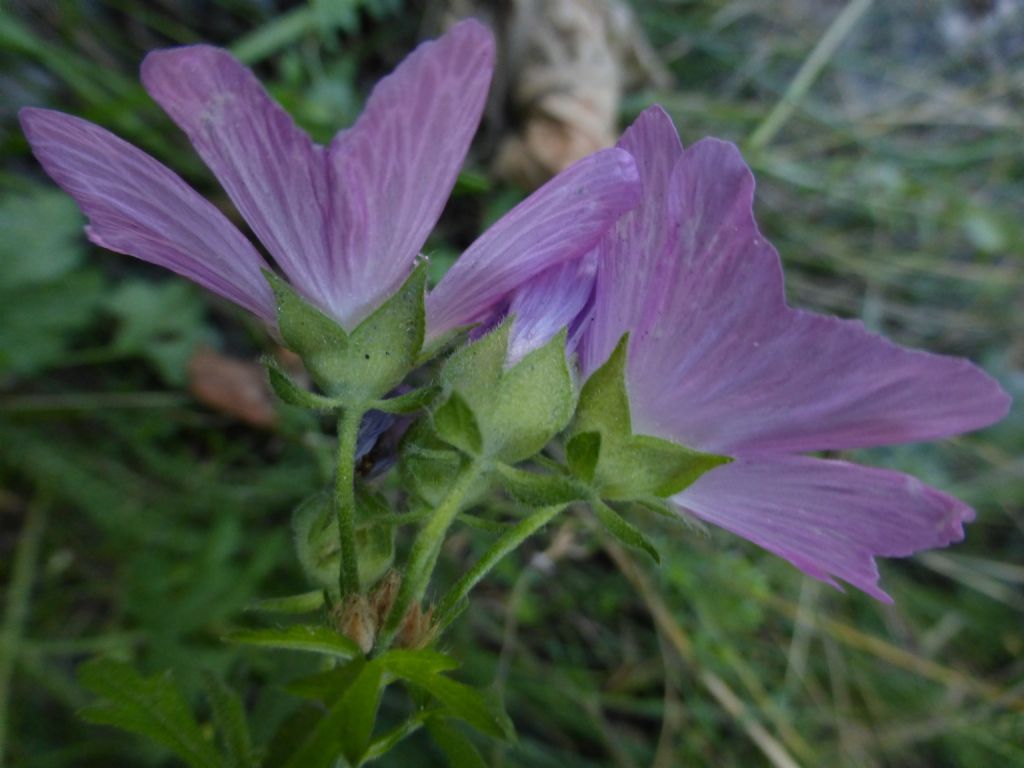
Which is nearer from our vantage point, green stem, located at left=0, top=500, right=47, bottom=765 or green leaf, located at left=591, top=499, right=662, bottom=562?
green leaf, located at left=591, top=499, right=662, bottom=562

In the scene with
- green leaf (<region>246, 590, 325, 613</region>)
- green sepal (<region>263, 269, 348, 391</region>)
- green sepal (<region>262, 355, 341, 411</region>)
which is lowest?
green leaf (<region>246, 590, 325, 613</region>)

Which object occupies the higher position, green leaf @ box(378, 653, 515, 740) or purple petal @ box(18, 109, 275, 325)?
purple petal @ box(18, 109, 275, 325)

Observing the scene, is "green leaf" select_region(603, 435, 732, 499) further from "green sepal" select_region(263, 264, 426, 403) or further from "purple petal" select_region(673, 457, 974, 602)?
"green sepal" select_region(263, 264, 426, 403)

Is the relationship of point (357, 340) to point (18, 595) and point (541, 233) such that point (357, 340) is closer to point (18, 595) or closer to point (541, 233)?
point (541, 233)

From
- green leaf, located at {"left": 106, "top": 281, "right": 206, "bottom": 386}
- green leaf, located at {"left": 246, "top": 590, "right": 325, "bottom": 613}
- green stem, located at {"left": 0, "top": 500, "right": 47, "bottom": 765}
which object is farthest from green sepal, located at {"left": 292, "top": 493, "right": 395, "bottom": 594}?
green leaf, located at {"left": 106, "top": 281, "right": 206, "bottom": 386}

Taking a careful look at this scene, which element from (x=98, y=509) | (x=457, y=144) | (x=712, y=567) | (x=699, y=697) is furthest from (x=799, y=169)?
(x=457, y=144)

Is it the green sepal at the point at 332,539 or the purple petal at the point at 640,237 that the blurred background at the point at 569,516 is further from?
the purple petal at the point at 640,237
